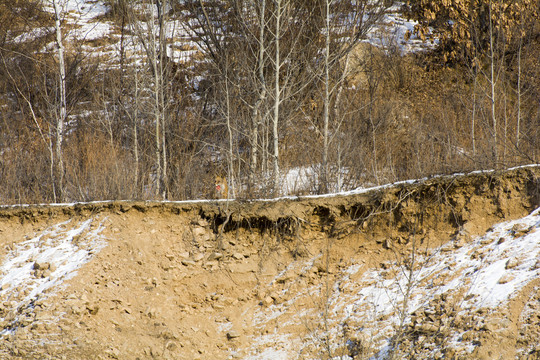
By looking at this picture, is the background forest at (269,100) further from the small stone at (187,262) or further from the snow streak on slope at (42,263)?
the small stone at (187,262)

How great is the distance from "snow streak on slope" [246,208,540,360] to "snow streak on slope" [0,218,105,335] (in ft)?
9.66

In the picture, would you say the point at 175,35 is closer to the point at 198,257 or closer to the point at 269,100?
the point at 269,100

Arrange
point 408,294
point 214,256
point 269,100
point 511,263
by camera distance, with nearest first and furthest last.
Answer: point 408,294, point 511,263, point 214,256, point 269,100

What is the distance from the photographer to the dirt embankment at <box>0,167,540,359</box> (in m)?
6.97

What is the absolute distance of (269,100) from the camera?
12.8 m

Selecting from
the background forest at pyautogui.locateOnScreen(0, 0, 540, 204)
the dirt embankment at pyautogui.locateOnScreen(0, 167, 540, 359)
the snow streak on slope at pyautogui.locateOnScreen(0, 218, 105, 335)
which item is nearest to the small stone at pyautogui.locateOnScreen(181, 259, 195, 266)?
the dirt embankment at pyautogui.locateOnScreen(0, 167, 540, 359)

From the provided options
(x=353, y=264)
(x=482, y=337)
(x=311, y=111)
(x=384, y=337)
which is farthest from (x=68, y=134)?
→ (x=482, y=337)

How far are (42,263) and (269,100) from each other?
6869 mm

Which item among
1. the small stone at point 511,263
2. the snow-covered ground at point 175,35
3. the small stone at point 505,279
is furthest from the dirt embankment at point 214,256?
the snow-covered ground at point 175,35

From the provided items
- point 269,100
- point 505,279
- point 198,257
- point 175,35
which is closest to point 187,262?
point 198,257

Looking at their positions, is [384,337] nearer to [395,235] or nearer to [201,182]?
[395,235]

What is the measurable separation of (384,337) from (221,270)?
293cm

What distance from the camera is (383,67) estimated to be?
667 inches

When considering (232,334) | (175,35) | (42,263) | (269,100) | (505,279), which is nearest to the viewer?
(505,279)
